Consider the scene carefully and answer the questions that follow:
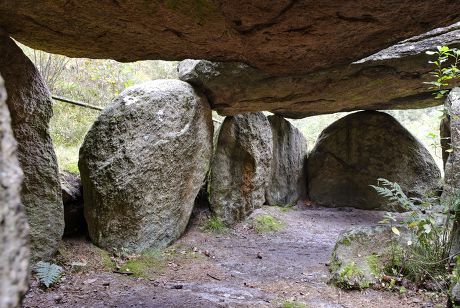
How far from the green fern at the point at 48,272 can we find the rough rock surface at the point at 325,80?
342 centimetres

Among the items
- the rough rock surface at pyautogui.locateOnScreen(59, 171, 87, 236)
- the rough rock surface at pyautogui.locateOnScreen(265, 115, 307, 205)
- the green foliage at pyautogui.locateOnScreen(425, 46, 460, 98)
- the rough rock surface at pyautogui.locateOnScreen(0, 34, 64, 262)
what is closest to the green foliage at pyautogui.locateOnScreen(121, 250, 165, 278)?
the rough rock surface at pyautogui.locateOnScreen(0, 34, 64, 262)

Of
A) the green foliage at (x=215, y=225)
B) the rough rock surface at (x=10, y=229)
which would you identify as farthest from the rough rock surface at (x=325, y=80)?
the rough rock surface at (x=10, y=229)

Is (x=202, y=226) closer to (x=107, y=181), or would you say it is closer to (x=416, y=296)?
(x=107, y=181)

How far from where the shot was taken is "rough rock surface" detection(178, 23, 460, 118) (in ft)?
17.3

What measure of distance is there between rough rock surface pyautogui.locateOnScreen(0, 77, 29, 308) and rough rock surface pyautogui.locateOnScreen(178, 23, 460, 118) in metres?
4.89

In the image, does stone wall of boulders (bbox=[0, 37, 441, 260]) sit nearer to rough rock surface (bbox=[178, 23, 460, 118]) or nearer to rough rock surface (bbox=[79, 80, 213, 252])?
rough rock surface (bbox=[79, 80, 213, 252])

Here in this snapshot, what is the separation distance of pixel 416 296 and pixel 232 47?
3229mm

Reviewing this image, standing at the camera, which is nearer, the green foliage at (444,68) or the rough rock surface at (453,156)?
the green foliage at (444,68)

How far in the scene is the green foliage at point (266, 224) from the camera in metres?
7.01

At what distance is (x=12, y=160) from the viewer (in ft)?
3.47

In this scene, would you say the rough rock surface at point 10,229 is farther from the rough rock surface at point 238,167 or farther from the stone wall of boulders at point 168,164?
the rough rock surface at point 238,167

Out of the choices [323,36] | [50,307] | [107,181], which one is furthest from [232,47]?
[50,307]

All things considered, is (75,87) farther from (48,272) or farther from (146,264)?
(48,272)

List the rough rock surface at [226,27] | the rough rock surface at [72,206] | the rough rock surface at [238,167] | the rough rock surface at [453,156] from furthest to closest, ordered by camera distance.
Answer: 1. the rough rock surface at [238,167]
2. the rough rock surface at [72,206]
3. the rough rock surface at [453,156]
4. the rough rock surface at [226,27]
